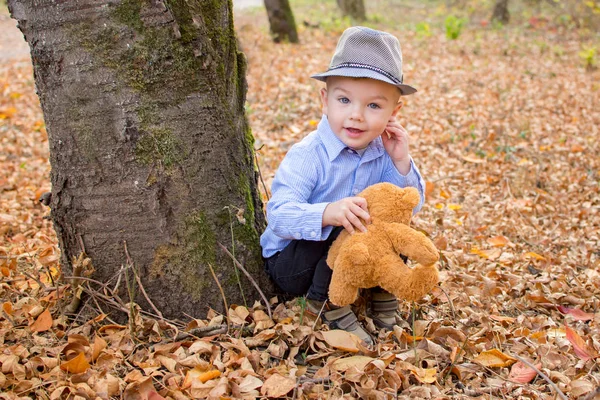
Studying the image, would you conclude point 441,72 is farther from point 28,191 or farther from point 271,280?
point 271,280

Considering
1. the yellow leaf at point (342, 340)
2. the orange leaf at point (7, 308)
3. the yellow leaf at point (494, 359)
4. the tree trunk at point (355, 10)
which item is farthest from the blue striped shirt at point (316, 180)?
the tree trunk at point (355, 10)

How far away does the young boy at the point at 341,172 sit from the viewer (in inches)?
94.0

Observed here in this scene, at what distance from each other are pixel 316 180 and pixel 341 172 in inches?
4.9

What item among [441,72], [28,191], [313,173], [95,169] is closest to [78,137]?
[95,169]

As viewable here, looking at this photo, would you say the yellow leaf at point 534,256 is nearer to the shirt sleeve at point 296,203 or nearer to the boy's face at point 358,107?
the boy's face at point 358,107

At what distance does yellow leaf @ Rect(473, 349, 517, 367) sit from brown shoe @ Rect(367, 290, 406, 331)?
0.42 meters

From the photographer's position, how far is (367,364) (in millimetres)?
2225

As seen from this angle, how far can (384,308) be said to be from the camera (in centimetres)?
264

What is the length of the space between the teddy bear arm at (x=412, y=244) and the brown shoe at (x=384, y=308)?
0.46m

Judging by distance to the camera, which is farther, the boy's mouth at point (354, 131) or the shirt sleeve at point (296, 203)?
the boy's mouth at point (354, 131)

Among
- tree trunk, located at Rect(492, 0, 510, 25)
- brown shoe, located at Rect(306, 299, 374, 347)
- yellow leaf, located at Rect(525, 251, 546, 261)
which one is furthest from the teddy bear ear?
tree trunk, located at Rect(492, 0, 510, 25)

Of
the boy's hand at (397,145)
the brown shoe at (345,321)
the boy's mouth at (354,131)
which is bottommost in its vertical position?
the brown shoe at (345,321)

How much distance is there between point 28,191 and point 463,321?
3.57m

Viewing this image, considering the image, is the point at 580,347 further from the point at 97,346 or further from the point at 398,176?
the point at 97,346
